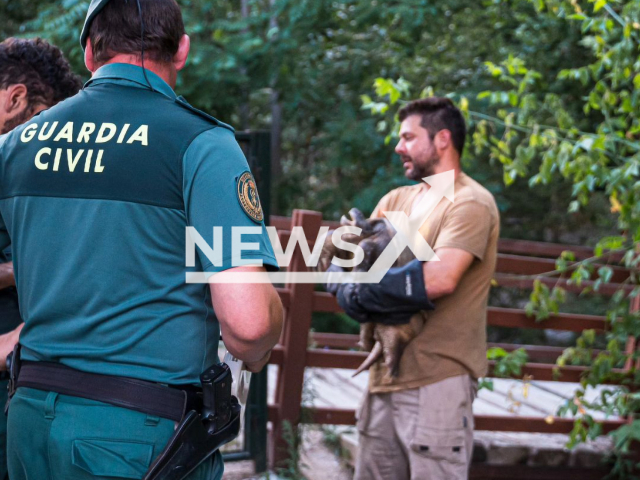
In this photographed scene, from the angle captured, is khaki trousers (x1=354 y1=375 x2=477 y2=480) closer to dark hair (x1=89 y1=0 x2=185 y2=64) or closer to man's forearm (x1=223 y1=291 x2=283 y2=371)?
man's forearm (x1=223 y1=291 x2=283 y2=371)

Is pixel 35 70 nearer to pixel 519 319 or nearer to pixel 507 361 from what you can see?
pixel 507 361

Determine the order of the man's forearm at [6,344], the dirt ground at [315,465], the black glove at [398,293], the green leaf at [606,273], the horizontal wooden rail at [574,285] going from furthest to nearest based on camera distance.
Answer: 1. the horizontal wooden rail at [574,285]
2. the dirt ground at [315,465]
3. the green leaf at [606,273]
4. the black glove at [398,293]
5. the man's forearm at [6,344]

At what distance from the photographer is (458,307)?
3.08 meters

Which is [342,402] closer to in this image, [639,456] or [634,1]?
[639,456]

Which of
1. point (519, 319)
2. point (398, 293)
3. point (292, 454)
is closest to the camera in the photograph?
point (398, 293)

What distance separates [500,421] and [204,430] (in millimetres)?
3029

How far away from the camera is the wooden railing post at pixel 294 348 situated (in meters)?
4.06

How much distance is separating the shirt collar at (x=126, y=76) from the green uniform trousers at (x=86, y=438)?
2.30ft

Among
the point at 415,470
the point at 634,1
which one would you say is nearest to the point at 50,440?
the point at 415,470

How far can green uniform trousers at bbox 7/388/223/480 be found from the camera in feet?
5.14

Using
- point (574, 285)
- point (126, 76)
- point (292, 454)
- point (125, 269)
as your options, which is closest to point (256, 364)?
point (125, 269)

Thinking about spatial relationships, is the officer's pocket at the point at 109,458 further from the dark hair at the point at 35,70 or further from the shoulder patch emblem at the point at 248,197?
the dark hair at the point at 35,70

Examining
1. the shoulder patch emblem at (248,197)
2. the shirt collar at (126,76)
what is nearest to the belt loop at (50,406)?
the shoulder patch emblem at (248,197)

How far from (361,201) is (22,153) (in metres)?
6.16
